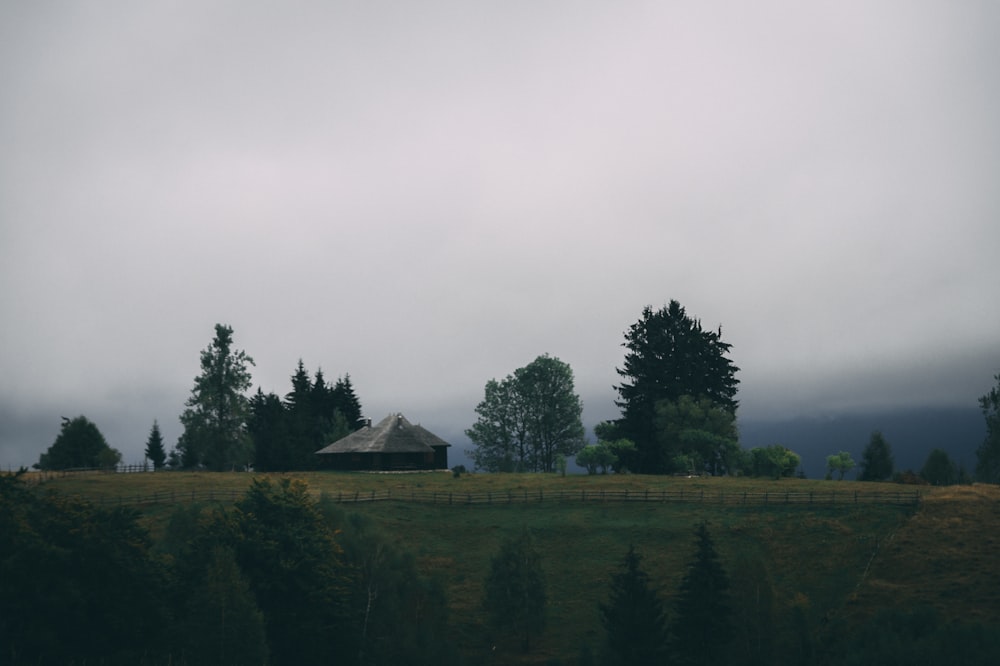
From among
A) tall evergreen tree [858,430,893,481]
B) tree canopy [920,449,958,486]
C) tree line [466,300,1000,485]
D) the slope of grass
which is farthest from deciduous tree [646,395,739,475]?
the slope of grass

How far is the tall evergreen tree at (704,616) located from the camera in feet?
141

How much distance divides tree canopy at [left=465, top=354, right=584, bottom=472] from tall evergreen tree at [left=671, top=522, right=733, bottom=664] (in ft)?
222

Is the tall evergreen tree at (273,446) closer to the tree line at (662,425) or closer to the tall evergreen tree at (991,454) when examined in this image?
the tree line at (662,425)

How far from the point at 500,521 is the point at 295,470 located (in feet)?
135

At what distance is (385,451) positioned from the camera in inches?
3745

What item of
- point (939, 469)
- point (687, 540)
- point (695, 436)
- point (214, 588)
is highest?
point (695, 436)

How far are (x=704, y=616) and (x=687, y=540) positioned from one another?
16.5 m

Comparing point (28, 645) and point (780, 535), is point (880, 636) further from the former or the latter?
point (28, 645)

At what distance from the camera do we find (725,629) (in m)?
43.2

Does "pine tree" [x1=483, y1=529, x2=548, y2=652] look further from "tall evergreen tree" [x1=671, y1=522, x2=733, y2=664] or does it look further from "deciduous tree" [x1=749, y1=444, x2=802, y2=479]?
"deciduous tree" [x1=749, y1=444, x2=802, y2=479]

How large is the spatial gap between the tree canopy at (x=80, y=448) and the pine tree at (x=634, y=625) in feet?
253

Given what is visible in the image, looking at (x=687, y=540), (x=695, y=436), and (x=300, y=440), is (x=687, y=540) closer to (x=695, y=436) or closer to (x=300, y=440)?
(x=695, y=436)

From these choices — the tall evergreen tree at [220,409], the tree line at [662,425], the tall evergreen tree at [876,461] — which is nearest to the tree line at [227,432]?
the tall evergreen tree at [220,409]

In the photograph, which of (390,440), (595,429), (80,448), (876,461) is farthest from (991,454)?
(80,448)
